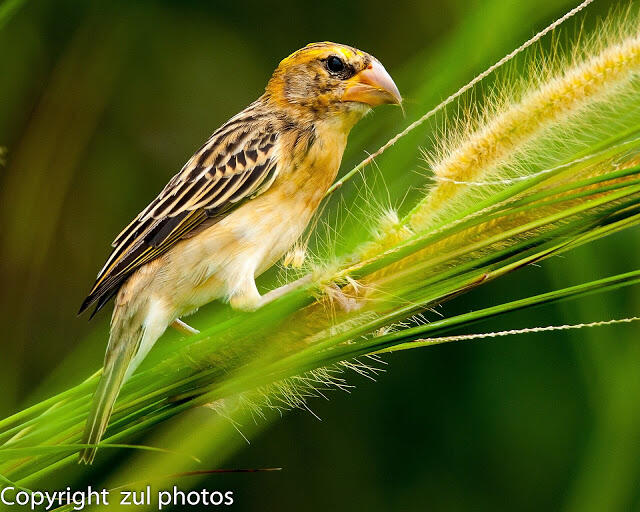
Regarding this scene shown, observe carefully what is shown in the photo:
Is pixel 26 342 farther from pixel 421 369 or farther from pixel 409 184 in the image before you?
pixel 409 184

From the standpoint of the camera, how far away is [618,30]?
1.52m

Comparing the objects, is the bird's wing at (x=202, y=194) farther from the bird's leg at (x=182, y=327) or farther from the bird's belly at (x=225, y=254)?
the bird's leg at (x=182, y=327)

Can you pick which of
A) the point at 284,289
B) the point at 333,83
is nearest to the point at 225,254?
the point at 284,289

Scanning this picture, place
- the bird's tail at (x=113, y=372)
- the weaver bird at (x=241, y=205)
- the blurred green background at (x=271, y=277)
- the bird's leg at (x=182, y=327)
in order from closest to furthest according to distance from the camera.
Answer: the bird's tail at (x=113, y=372) → the weaver bird at (x=241, y=205) → the blurred green background at (x=271, y=277) → the bird's leg at (x=182, y=327)

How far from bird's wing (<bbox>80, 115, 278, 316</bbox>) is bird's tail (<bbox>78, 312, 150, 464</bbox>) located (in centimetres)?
11

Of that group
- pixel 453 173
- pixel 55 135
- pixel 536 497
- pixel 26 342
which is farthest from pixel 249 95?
pixel 453 173

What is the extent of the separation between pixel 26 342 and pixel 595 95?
10.2 ft

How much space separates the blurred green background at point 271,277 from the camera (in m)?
2.47

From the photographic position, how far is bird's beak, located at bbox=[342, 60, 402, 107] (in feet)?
7.70

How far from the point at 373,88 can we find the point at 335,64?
0.19 meters

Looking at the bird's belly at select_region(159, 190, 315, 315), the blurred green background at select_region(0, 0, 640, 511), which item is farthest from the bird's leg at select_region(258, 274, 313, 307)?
the blurred green background at select_region(0, 0, 640, 511)

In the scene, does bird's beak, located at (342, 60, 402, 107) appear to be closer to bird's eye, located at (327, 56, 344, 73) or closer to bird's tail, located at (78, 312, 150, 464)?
bird's eye, located at (327, 56, 344, 73)

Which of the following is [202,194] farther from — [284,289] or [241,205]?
[284,289]

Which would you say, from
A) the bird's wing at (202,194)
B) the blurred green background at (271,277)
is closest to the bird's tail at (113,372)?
the bird's wing at (202,194)
